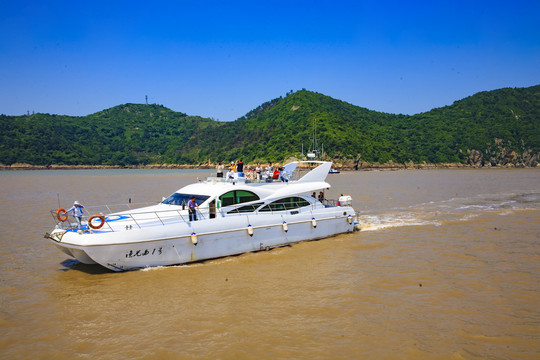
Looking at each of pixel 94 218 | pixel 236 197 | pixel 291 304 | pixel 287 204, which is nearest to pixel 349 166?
pixel 287 204

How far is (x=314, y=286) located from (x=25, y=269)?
8689mm

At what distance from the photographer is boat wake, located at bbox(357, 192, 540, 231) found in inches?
760

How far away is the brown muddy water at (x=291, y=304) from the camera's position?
679 centimetres

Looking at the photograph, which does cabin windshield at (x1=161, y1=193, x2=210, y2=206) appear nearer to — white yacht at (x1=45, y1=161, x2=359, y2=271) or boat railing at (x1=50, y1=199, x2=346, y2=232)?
white yacht at (x1=45, y1=161, x2=359, y2=271)

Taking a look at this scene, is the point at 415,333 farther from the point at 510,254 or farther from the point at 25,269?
the point at 25,269

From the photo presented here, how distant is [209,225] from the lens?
39.0ft

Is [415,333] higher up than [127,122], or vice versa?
[127,122]

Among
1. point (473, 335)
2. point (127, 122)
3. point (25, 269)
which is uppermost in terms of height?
point (127, 122)

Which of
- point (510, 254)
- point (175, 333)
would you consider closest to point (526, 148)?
point (510, 254)

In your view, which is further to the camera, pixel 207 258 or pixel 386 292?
pixel 207 258

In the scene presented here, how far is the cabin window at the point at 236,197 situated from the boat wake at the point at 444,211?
21.9 feet

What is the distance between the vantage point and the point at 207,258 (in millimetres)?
11906

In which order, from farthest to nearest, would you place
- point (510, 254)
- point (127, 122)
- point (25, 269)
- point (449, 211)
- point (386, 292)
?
point (127, 122) < point (449, 211) < point (510, 254) < point (25, 269) < point (386, 292)

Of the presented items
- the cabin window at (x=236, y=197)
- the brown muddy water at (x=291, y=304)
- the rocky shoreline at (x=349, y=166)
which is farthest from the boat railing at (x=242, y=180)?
the rocky shoreline at (x=349, y=166)
